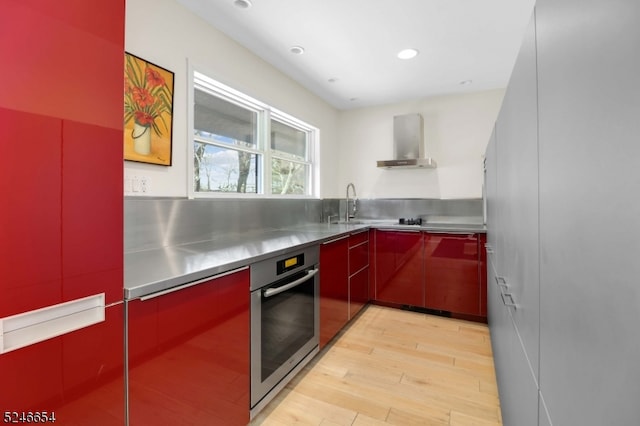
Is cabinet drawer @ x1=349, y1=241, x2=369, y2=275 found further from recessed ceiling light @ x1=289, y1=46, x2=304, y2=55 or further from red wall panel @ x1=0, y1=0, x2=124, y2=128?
red wall panel @ x1=0, y1=0, x2=124, y2=128

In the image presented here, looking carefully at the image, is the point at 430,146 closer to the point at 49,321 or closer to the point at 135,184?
the point at 135,184

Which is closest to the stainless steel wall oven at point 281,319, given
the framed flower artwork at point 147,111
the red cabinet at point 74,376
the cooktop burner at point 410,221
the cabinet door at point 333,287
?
the cabinet door at point 333,287

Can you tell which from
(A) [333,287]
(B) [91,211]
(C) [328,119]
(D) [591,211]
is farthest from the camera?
(C) [328,119]

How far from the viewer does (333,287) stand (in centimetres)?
243

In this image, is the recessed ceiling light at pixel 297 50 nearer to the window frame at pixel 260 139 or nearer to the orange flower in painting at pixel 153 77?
the window frame at pixel 260 139

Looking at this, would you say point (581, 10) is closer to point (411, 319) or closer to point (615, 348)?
point (615, 348)

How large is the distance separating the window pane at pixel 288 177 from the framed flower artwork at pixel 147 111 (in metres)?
1.28

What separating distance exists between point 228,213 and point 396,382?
169cm

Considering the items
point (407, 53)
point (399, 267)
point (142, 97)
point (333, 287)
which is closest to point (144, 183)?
point (142, 97)

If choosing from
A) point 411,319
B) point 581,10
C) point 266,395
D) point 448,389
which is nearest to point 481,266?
point 411,319

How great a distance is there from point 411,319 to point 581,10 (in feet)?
9.60

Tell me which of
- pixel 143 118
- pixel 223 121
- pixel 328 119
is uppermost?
pixel 328 119

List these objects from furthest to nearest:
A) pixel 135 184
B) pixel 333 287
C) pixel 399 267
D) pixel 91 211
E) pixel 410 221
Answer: pixel 410 221
pixel 399 267
pixel 333 287
pixel 135 184
pixel 91 211

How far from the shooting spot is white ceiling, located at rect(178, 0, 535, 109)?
195cm
